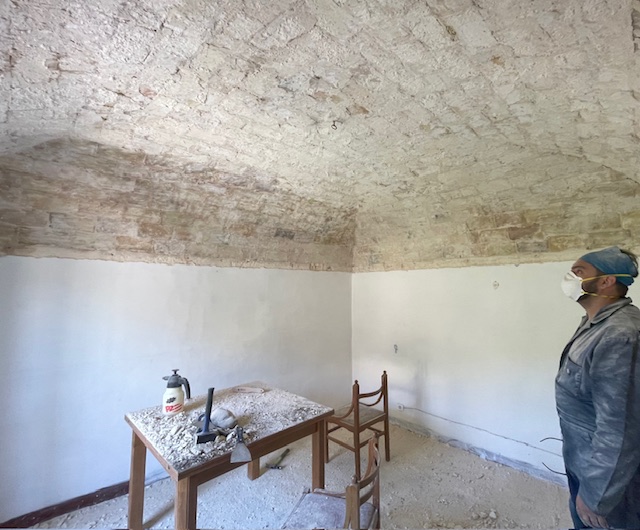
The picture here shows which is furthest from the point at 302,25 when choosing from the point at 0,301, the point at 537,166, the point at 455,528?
the point at 455,528

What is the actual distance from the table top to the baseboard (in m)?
0.86

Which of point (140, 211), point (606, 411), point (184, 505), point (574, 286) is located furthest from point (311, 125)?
point (184, 505)

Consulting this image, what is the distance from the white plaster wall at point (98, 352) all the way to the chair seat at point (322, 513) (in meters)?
1.48

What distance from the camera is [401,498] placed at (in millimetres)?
2295

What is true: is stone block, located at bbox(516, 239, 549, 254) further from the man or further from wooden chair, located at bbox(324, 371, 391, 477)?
wooden chair, located at bbox(324, 371, 391, 477)

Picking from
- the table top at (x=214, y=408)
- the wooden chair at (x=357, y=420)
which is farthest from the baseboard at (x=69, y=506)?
the wooden chair at (x=357, y=420)

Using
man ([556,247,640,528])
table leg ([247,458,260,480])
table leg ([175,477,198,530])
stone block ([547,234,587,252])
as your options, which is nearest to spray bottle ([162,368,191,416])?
table leg ([175,477,198,530])

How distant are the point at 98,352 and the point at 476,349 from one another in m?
3.12

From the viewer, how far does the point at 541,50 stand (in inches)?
44.0

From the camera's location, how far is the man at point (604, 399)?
1.15 meters

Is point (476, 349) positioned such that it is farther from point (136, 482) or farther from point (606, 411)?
point (136, 482)

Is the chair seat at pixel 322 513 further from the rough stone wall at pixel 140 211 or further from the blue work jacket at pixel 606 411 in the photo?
the rough stone wall at pixel 140 211

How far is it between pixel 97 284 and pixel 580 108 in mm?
2991

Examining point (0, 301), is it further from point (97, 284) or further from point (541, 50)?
point (541, 50)
